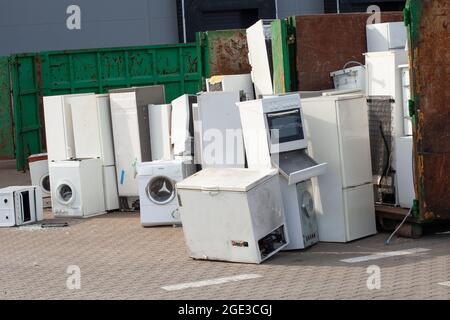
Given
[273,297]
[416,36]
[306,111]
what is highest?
[416,36]

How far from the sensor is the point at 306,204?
8836 mm

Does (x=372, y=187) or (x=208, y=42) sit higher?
(x=208, y=42)

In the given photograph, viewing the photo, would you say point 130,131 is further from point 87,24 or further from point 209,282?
point 87,24

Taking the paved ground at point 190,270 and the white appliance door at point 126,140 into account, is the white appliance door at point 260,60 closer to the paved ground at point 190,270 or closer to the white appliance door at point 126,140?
the white appliance door at point 126,140

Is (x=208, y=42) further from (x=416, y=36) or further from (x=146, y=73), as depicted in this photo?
(x=416, y=36)

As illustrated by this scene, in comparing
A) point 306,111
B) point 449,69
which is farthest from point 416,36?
point 306,111

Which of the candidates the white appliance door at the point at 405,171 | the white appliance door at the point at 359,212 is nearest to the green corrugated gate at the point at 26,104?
the white appliance door at the point at 359,212

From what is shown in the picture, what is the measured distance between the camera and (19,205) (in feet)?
37.4

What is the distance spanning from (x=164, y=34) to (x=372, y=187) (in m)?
11.5

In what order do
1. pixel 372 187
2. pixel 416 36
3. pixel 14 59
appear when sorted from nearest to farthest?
pixel 416 36, pixel 372 187, pixel 14 59

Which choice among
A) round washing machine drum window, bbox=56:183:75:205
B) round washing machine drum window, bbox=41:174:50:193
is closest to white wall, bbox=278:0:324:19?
round washing machine drum window, bbox=41:174:50:193

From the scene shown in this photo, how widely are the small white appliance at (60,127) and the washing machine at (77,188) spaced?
13.6 inches

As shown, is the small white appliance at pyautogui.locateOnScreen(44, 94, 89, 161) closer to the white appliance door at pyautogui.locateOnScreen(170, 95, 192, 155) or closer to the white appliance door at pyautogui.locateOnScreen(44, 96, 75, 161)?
the white appliance door at pyautogui.locateOnScreen(44, 96, 75, 161)
